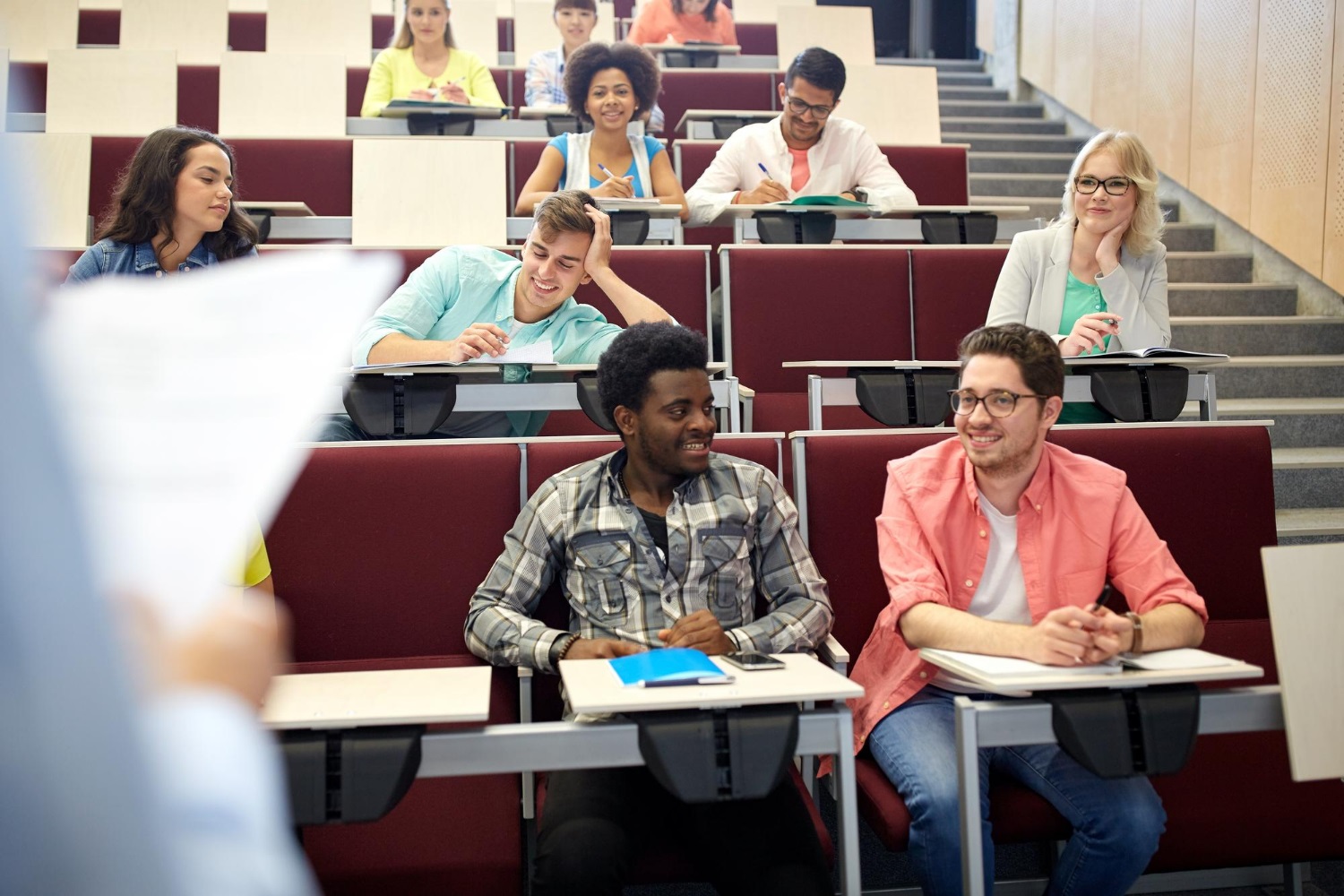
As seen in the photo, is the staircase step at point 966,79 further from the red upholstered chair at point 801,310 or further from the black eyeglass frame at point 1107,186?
the black eyeglass frame at point 1107,186

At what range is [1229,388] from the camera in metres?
3.47

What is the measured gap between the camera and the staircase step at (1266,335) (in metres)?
3.65

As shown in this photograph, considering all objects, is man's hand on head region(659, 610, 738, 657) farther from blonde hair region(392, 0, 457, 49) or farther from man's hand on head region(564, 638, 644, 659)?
blonde hair region(392, 0, 457, 49)

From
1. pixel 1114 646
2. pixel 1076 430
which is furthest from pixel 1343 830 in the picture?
pixel 1076 430

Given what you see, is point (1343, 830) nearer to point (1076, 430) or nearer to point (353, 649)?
point (1076, 430)

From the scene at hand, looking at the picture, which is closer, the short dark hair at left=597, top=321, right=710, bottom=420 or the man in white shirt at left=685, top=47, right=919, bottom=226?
the short dark hair at left=597, top=321, right=710, bottom=420

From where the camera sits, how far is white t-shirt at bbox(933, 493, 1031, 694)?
157 cm

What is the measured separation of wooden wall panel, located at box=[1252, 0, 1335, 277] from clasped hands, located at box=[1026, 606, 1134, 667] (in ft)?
9.81

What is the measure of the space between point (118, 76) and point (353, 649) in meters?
3.08

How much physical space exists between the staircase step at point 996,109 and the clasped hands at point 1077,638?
16.0 ft

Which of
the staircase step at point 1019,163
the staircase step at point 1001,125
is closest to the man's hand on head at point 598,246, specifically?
the staircase step at point 1019,163

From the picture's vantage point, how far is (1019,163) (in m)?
5.07

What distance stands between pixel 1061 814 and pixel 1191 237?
11.5 ft

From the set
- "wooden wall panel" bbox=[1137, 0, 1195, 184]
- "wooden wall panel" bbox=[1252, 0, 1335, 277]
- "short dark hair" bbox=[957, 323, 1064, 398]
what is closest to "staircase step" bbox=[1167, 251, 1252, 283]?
"wooden wall panel" bbox=[1252, 0, 1335, 277]
